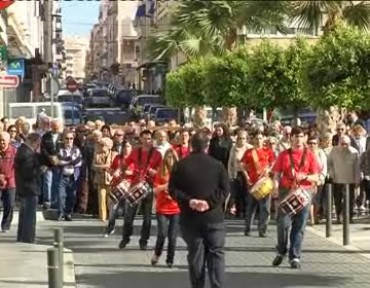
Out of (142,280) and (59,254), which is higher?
(59,254)

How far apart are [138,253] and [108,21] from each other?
16571cm

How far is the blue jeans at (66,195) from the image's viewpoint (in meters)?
20.1

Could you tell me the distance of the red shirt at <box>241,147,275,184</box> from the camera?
1684cm

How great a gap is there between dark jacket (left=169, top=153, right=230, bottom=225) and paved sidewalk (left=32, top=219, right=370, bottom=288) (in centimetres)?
169

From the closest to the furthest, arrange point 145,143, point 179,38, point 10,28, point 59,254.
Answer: point 59,254
point 145,143
point 179,38
point 10,28

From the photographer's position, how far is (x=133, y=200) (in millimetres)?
14625

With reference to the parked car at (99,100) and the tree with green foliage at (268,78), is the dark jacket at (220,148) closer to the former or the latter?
the tree with green foliage at (268,78)

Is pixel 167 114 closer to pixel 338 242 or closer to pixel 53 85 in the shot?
pixel 53 85

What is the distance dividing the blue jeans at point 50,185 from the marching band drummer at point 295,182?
25.6 ft

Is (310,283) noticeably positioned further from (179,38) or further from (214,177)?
(179,38)

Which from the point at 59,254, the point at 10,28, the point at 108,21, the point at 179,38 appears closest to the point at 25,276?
the point at 59,254

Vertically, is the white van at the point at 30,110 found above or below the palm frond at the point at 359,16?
below

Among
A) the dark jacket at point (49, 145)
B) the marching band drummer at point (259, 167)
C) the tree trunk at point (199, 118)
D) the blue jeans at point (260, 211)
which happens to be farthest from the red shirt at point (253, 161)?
the tree trunk at point (199, 118)

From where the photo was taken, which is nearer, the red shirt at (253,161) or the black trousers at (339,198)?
the red shirt at (253,161)
